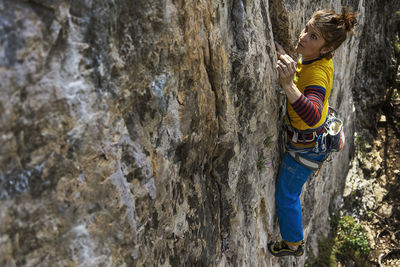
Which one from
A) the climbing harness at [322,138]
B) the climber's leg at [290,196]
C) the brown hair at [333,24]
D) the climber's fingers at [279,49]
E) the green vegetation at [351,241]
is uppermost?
the brown hair at [333,24]

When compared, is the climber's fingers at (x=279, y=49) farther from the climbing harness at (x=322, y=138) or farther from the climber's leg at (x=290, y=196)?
the climber's leg at (x=290, y=196)

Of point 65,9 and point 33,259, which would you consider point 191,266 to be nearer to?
point 33,259

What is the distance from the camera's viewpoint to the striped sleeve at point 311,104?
127 inches

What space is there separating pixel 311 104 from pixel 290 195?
149 centimetres

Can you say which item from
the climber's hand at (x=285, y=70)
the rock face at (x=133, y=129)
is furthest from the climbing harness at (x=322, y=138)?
the climber's hand at (x=285, y=70)

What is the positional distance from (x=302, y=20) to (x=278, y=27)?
2.29 ft

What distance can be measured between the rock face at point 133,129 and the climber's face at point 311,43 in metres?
0.31

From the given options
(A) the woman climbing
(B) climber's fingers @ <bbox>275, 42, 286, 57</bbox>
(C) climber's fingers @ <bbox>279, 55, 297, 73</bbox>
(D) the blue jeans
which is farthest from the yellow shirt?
(D) the blue jeans

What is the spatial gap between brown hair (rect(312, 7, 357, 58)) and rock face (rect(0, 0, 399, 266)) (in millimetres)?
504

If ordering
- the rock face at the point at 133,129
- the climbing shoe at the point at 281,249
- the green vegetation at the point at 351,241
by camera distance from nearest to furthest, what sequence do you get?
1. the rock face at the point at 133,129
2. the climbing shoe at the point at 281,249
3. the green vegetation at the point at 351,241

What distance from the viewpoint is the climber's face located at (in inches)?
137

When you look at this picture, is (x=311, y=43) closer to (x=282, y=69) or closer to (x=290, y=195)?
(x=282, y=69)

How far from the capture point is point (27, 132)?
5.36 feet

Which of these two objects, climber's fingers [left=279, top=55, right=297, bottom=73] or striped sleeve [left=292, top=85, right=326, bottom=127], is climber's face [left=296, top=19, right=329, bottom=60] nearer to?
climber's fingers [left=279, top=55, right=297, bottom=73]
